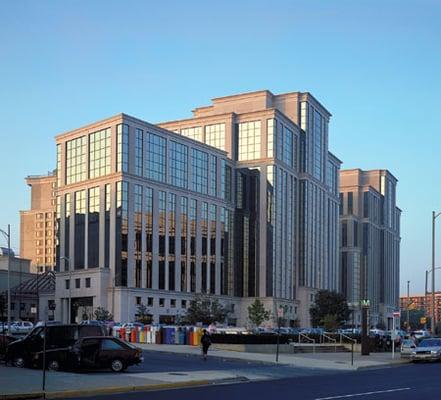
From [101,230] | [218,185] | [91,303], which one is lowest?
[91,303]

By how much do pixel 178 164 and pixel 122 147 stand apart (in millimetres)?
12754

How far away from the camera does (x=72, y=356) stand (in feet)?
93.3

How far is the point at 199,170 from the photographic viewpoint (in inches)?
4941

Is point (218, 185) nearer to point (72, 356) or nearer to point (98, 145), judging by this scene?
point (98, 145)

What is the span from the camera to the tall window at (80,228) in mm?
115481

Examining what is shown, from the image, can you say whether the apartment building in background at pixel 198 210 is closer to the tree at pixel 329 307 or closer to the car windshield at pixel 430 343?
the tree at pixel 329 307

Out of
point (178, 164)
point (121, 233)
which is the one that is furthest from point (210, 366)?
point (178, 164)

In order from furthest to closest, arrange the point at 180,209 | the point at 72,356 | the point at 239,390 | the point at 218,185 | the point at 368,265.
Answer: the point at 368,265
the point at 218,185
the point at 180,209
the point at 72,356
the point at 239,390

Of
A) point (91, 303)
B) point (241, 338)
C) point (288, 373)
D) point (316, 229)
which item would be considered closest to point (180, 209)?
point (91, 303)

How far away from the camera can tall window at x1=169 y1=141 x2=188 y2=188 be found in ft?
392

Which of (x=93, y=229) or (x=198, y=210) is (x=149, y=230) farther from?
(x=198, y=210)

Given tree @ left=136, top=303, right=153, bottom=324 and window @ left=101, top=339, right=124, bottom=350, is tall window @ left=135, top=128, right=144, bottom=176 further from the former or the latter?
window @ left=101, top=339, right=124, bottom=350

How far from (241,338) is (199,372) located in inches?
711

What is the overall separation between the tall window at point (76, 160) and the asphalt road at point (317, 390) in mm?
94846
